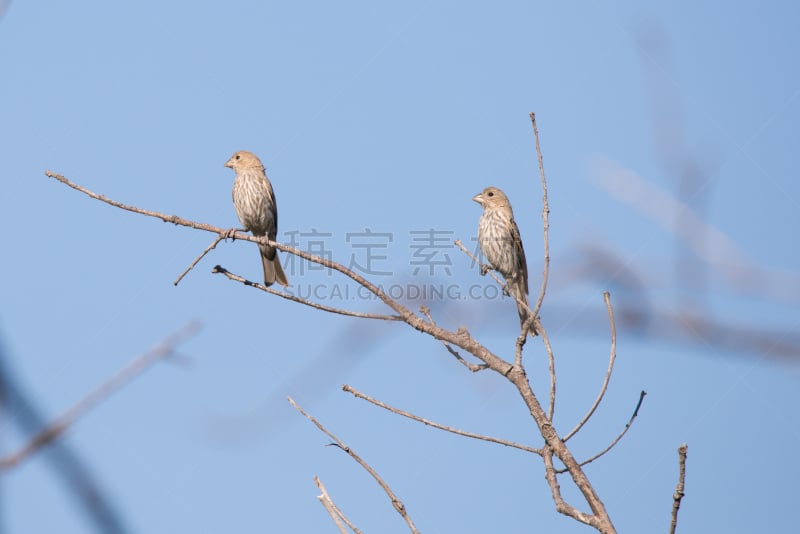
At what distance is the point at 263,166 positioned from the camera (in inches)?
460

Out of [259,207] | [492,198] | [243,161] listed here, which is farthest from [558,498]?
[243,161]

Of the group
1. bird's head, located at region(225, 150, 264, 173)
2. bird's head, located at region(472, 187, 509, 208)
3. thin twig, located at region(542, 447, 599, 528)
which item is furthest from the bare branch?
bird's head, located at region(225, 150, 264, 173)

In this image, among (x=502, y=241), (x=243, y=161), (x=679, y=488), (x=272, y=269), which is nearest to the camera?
(x=679, y=488)

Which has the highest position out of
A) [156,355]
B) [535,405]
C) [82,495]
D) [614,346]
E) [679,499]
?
[614,346]

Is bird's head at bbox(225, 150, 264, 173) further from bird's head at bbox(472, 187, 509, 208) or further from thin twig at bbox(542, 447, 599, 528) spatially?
thin twig at bbox(542, 447, 599, 528)

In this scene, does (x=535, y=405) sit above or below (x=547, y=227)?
below

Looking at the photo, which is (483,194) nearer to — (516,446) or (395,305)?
(395,305)

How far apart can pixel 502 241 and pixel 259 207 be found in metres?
3.04

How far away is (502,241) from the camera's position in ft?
35.1

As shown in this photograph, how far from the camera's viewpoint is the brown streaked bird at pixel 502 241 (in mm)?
10703

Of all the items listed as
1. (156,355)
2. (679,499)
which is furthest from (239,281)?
(156,355)

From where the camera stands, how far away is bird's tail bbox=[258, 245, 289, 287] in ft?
36.3

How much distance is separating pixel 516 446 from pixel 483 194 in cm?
781

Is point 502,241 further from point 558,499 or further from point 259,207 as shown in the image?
point 558,499
